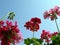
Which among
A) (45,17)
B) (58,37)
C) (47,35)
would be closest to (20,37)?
(58,37)

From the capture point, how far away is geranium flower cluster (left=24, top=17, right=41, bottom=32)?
425 cm

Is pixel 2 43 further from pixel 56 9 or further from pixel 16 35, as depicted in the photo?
pixel 56 9

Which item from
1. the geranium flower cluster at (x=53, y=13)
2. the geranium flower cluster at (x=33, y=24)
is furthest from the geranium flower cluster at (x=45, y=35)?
the geranium flower cluster at (x=53, y=13)

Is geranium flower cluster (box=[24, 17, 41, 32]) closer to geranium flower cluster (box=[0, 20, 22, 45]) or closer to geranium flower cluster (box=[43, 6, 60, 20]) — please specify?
geranium flower cluster (box=[0, 20, 22, 45])

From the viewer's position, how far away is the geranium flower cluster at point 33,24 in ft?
13.9

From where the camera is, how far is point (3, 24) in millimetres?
3756

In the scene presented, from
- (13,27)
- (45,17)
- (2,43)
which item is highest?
(45,17)

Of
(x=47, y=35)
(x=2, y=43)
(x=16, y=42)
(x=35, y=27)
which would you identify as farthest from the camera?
(x=47, y=35)

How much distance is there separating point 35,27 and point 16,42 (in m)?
0.86

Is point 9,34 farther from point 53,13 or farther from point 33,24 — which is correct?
point 53,13

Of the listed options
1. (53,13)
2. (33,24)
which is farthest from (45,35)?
(53,13)

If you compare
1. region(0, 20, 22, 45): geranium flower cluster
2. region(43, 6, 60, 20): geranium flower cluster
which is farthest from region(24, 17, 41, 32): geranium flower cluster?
region(43, 6, 60, 20): geranium flower cluster

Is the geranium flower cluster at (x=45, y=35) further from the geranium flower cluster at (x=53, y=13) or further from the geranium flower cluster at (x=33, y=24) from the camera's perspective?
the geranium flower cluster at (x=53, y=13)

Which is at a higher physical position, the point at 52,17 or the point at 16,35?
the point at 52,17
